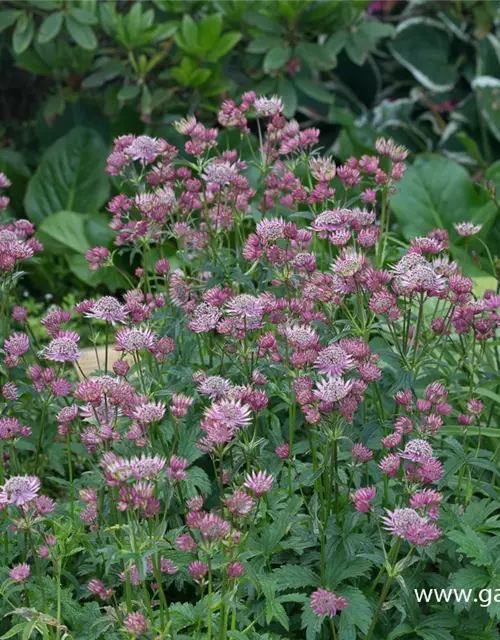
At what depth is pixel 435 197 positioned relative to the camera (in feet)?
11.4

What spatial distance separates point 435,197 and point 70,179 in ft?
4.94

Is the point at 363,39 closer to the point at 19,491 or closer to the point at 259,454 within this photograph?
the point at 259,454

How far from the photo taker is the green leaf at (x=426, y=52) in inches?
178

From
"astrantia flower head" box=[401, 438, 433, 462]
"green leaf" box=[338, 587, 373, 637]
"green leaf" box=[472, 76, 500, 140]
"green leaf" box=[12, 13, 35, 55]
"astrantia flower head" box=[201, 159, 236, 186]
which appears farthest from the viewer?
"green leaf" box=[472, 76, 500, 140]

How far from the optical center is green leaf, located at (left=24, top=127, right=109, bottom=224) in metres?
3.95

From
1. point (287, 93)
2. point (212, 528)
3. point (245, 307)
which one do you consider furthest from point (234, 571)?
point (287, 93)

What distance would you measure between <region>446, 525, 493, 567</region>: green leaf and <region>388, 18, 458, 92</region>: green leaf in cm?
327

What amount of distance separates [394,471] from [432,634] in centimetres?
33

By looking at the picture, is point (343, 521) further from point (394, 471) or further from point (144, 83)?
point (144, 83)

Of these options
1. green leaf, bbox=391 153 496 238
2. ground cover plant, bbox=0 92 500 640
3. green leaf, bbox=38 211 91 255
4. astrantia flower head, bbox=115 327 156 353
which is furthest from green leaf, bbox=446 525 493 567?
green leaf, bbox=38 211 91 255

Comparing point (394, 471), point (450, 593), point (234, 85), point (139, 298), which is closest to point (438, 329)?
point (394, 471)

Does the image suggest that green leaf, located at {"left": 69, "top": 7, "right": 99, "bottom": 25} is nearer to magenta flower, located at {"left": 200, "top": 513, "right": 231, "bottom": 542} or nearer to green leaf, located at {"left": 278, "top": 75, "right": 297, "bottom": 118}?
green leaf, located at {"left": 278, "top": 75, "right": 297, "bottom": 118}

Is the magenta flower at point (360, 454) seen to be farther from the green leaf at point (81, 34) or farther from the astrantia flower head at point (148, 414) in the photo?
the green leaf at point (81, 34)

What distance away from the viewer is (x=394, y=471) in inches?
58.8
